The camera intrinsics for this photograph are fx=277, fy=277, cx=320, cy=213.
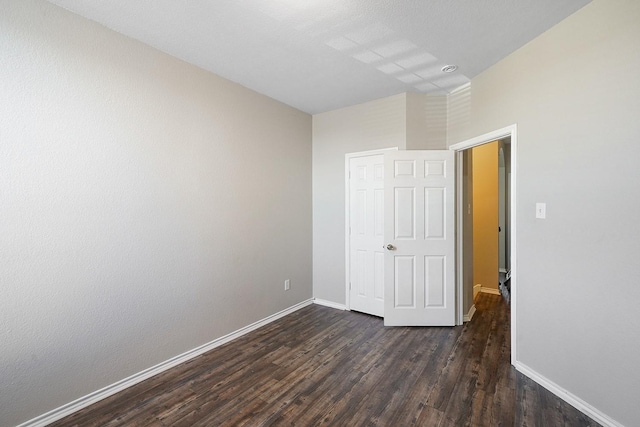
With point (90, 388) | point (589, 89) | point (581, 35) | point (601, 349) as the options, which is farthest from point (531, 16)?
point (90, 388)

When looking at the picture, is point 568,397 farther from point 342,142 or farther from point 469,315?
point 342,142

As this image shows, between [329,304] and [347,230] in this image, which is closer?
[347,230]

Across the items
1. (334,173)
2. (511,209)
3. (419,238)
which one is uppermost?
(334,173)

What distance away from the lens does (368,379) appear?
226 centimetres

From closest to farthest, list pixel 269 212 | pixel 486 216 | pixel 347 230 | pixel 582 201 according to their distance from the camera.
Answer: pixel 582 201 < pixel 269 212 < pixel 347 230 < pixel 486 216

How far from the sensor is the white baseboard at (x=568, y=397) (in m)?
1.76

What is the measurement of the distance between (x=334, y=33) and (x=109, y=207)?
2170mm

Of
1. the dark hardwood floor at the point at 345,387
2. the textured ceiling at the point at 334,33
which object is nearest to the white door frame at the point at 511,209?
the dark hardwood floor at the point at 345,387

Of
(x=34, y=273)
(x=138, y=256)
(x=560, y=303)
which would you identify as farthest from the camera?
(x=138, y=256)

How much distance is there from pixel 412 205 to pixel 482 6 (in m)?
1.91

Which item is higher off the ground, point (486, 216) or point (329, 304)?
point (486, 216)

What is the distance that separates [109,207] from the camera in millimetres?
2080

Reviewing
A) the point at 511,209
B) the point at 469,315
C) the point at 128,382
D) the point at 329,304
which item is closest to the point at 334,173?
the point at 329,304

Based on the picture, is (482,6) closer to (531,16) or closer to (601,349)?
(531,16)
